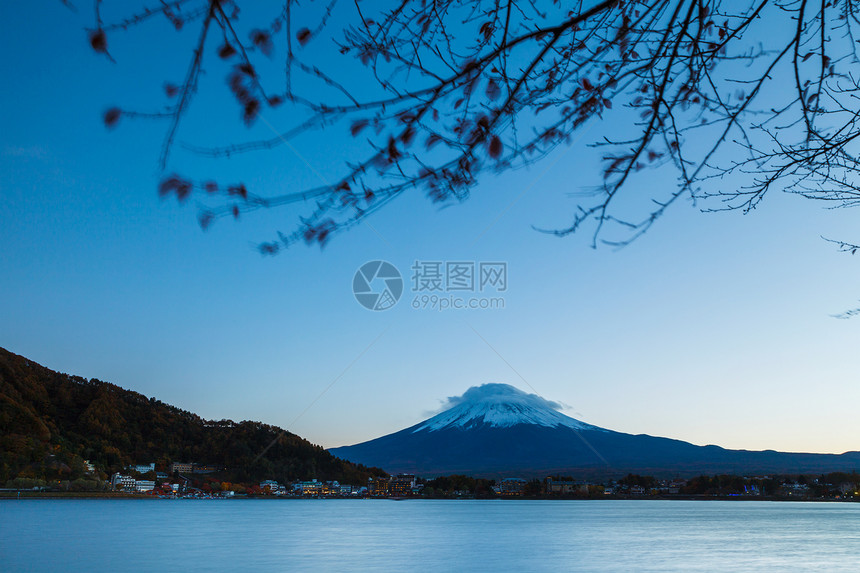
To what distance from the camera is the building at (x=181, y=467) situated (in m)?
76.9

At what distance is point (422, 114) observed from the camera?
185 centimetres

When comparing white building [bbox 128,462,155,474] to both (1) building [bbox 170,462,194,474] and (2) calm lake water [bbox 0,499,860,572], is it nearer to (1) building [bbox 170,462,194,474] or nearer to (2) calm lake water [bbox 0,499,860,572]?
(1) building [bbox 170,462,194,474]

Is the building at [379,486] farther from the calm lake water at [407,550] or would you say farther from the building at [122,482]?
the calm lake water at [407,550]

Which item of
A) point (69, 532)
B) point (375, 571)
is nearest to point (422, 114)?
point (375, 571)

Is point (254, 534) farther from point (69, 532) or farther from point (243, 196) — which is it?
point (243, 196)

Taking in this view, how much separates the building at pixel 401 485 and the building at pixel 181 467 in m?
31.3

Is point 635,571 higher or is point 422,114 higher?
point 422,114

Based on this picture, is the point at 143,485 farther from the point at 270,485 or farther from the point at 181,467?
the point at 270,485

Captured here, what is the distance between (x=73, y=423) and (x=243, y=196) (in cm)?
7136

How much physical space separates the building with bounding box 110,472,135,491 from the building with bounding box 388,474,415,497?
125 ft

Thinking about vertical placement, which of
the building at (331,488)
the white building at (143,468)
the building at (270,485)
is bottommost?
the building at (331,488)

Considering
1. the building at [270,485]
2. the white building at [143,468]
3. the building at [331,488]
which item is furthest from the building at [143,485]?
the building at [331,488]

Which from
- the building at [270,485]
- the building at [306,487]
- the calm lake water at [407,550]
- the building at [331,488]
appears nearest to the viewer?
the calm lake water at [407,550]

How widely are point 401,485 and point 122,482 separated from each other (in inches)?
1666
